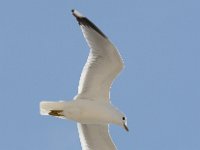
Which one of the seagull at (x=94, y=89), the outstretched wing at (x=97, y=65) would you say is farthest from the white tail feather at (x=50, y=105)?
the outstretched wing at (x=97, y=65)

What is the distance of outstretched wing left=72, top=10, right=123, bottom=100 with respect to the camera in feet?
58.8

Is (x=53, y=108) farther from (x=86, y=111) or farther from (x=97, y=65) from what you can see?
(x=97, y=65)

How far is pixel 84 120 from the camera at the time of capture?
59.4 feet

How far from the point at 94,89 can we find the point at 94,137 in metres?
1.26

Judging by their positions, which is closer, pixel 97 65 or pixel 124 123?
pixel 97 65

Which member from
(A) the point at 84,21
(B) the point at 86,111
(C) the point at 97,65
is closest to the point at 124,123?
(B) the point at 86,111

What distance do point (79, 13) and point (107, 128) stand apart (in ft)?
9.13

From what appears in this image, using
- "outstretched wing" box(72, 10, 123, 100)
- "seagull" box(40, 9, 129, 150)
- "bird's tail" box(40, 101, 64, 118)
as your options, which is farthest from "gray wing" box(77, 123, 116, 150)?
"bird's tail" box(40, 101, 64, 118)

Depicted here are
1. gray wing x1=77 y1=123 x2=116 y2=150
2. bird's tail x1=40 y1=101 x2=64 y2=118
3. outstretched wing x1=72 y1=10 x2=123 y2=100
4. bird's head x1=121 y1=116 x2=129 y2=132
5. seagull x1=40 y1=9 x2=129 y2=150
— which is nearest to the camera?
bird's tail x1=40 y1=101 x2=64 y2=118

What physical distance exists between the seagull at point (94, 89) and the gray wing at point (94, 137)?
0.18m

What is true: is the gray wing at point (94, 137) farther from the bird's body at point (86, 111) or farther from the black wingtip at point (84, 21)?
the black wingtip at point (84, 21)

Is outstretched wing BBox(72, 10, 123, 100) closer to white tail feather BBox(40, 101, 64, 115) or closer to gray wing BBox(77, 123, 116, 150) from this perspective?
white tail feather BBox(40, 101, 64, 115)

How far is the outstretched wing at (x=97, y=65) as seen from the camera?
17922mm

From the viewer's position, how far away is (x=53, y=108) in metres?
17.7
